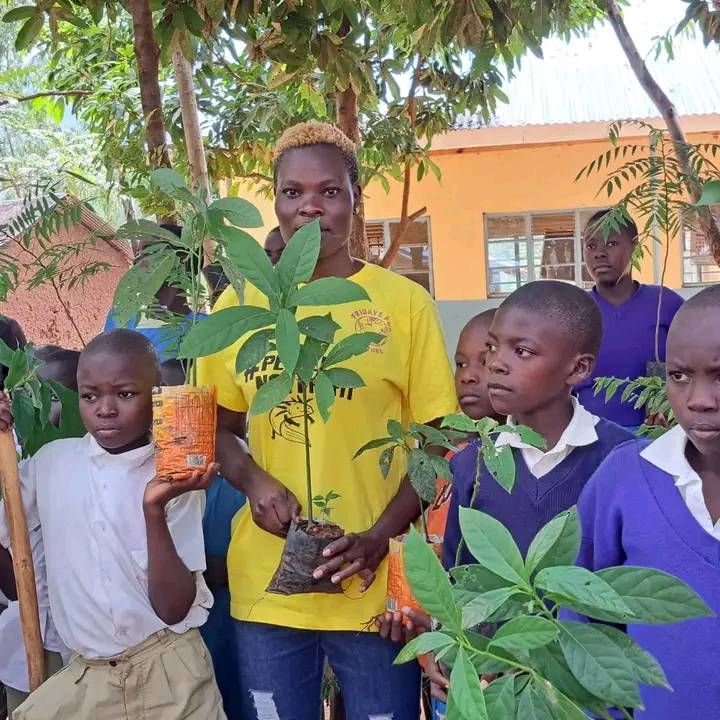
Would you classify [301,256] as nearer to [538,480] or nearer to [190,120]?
[538,480]

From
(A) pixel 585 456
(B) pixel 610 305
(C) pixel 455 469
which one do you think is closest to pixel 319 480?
(C) pixel 455 469

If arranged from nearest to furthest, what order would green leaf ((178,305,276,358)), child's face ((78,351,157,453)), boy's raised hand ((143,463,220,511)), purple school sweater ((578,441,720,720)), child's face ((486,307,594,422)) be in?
purple school sweater ((578,441,720,720)) < green leaf ((178,305,276,358)) < boy's raised hand ((143,463,220,511)) < child's face ((486,307,594,422)) < child's face ((78,351,157,453))

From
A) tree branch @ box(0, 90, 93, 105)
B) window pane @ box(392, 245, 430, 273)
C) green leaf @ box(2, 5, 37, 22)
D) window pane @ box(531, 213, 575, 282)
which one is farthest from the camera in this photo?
window pane @ box(392, 245, 430, 273)

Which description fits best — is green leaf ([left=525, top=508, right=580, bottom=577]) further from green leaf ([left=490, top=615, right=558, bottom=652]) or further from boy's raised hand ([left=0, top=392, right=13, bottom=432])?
boy's raised hand ([left=0, top=392, right=13, bottom=432])

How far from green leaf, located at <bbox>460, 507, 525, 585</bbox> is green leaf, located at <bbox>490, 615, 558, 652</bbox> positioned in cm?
4

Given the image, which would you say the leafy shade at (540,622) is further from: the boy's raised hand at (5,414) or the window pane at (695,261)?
the window pane at (695,261)

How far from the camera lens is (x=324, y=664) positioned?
1775 millimetres

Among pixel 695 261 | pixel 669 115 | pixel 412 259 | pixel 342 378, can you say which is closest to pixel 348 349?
pixel 342 378

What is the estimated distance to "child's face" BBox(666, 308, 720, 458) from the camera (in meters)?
1.20

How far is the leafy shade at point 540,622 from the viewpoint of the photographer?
764 mm

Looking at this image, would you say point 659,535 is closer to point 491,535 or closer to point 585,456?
point 585,456

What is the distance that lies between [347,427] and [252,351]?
41 centimetres

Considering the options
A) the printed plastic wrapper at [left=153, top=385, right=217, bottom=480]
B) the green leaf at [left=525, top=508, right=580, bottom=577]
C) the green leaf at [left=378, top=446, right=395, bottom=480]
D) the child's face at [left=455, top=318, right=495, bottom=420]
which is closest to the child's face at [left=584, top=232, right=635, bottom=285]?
the child's face at [left=455, top=318, right=495, bottom=420]

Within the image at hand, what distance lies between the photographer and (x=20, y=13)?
9.64 ft
